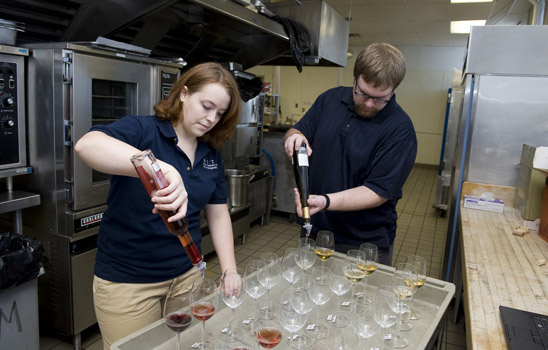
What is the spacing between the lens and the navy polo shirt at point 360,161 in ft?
6.52

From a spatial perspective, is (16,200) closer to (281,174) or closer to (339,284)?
(339,284)

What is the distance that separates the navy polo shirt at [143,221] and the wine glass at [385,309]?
0.78m

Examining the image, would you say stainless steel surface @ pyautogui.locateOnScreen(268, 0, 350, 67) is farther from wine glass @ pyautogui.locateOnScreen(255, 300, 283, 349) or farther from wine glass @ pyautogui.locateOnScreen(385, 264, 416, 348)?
wine glass @ pyautogui.locateOnScreen(255, 300, 283, 349)

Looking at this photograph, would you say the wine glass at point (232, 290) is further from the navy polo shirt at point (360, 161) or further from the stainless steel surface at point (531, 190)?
the stainless steel surface at point (531, 190)

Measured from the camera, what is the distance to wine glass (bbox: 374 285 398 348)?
4.25 ft

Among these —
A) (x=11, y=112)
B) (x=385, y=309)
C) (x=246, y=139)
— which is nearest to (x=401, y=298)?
(x=385, y=309)

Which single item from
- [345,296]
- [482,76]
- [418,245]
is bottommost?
[418,245]

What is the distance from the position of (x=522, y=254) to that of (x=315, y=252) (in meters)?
1.27

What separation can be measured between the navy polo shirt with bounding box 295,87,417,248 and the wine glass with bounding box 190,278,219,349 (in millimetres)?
937

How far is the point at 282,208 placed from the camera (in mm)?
5777

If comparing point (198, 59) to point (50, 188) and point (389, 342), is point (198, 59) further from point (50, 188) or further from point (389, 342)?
point (389, 342)

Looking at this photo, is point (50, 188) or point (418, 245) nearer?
point (50, 188)

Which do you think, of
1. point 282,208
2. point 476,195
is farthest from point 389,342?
point 282,208

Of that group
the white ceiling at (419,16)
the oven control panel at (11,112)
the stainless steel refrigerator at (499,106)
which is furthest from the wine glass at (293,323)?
the white ceiling at (419,16)
